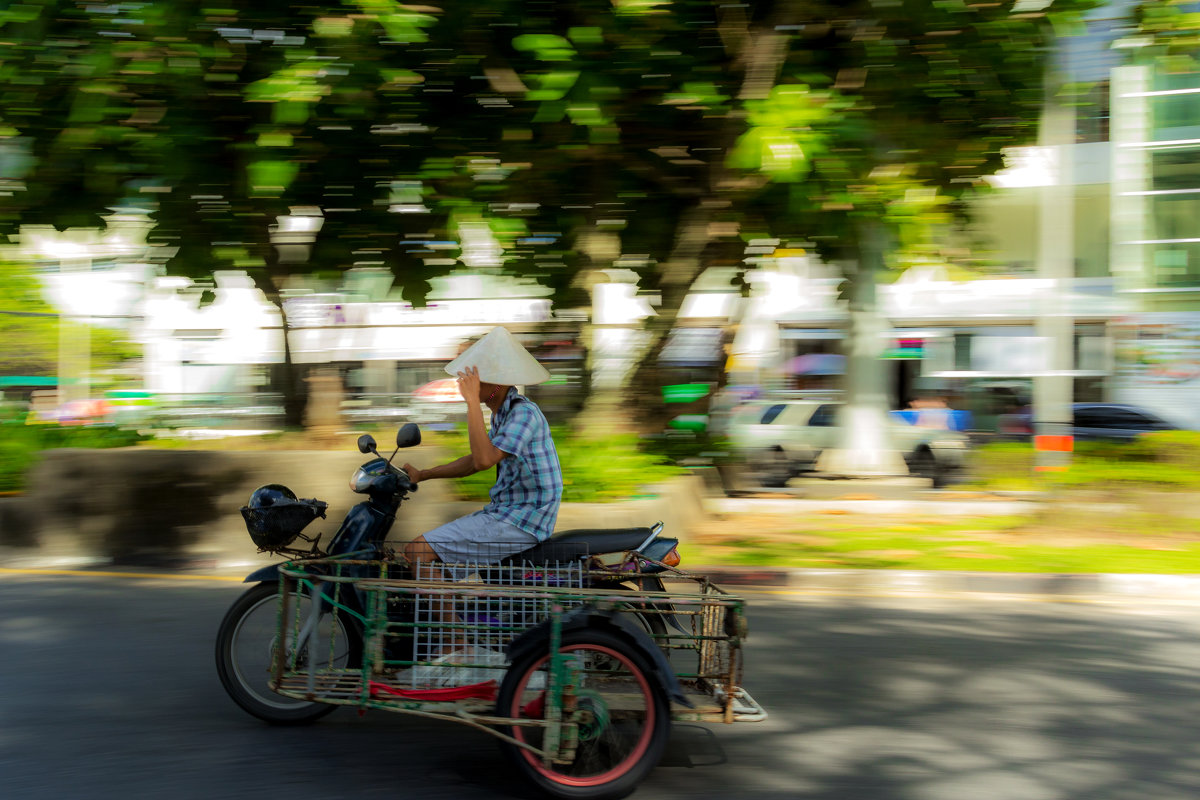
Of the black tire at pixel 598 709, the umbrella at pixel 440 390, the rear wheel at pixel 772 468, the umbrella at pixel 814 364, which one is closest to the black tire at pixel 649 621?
the black tire at pixel 598 709

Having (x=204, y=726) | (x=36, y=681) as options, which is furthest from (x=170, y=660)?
(x=204, y=726)

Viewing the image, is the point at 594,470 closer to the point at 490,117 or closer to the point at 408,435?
the point at 490,117

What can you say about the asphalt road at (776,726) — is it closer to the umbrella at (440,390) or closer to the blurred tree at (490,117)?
the blurred tree at (490,117)

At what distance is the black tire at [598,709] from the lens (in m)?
4.10

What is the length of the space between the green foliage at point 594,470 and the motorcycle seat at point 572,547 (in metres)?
3.82

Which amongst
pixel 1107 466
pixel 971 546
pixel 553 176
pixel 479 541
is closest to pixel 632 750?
pixel 479 541

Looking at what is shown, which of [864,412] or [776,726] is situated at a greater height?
[864,412]

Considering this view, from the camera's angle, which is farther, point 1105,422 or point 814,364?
point 814,364

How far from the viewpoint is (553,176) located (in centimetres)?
786

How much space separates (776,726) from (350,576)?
2.19 m

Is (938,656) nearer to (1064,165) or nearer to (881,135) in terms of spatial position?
(881,135)

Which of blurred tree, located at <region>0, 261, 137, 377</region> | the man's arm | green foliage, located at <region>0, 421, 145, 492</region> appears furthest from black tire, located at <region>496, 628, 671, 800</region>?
blurred tree, located at <region>0, 261, 137, 377</region>

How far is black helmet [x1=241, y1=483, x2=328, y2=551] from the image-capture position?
464 centimetres

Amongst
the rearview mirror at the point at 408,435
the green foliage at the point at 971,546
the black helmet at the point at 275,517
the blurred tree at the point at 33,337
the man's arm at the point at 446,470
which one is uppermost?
the blurred tree at the point at 33,337
